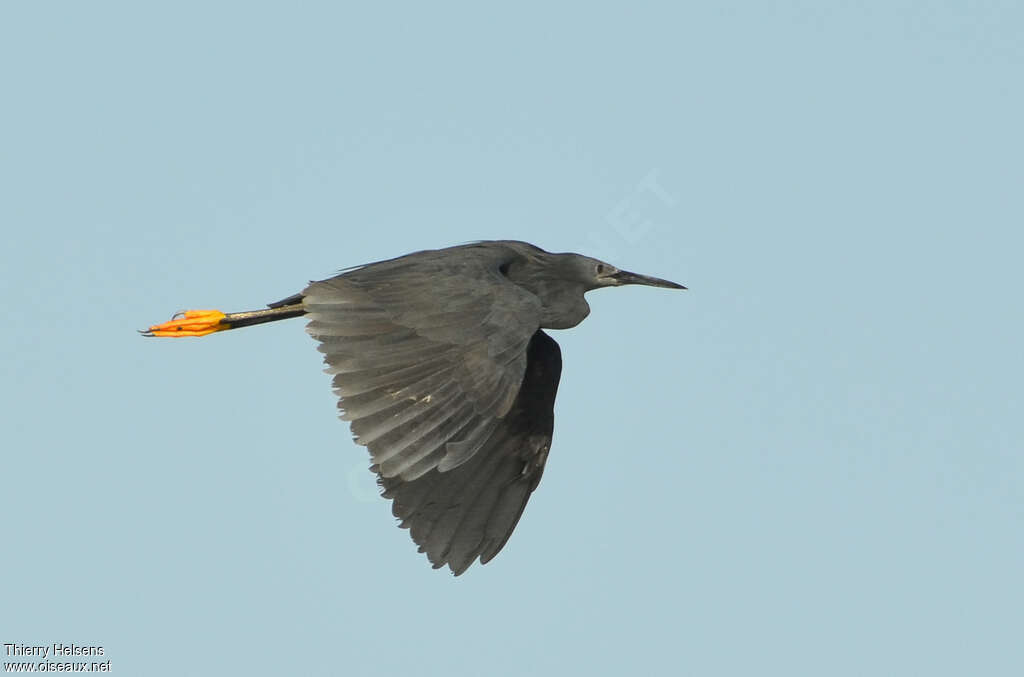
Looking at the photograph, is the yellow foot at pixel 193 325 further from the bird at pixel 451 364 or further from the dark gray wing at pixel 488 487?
the dark gray wing at pixel 488 487

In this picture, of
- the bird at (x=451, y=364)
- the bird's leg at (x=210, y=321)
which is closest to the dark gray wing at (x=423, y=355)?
the bird at (x=451, y=364)

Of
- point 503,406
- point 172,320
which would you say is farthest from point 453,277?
point 172,320

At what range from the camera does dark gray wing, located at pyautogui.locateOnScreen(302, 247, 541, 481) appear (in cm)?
1070

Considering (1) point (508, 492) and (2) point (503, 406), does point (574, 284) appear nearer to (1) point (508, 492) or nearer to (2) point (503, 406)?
(1) point (508, 492)

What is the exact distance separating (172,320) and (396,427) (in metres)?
4.26

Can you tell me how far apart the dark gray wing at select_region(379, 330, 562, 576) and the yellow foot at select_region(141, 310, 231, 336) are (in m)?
2.28

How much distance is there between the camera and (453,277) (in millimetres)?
11945

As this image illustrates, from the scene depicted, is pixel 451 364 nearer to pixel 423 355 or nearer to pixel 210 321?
pixel 423 355

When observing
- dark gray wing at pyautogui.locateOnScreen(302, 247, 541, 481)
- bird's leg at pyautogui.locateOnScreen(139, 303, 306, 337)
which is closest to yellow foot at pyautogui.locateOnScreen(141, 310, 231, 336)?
bird's leg at pyautogui.locateOnScreen(139, 303, 306, 337)

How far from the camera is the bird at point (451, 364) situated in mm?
10766

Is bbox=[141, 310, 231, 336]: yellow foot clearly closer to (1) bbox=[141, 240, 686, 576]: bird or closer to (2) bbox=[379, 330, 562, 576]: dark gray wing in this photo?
(1) bbox=[141, 240, 686, 576]: bird

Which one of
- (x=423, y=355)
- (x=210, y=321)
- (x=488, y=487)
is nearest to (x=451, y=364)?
(x=423, y=355)

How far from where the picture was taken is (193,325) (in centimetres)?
1407

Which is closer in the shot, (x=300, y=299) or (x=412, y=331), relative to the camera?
(x=412, y=331)
